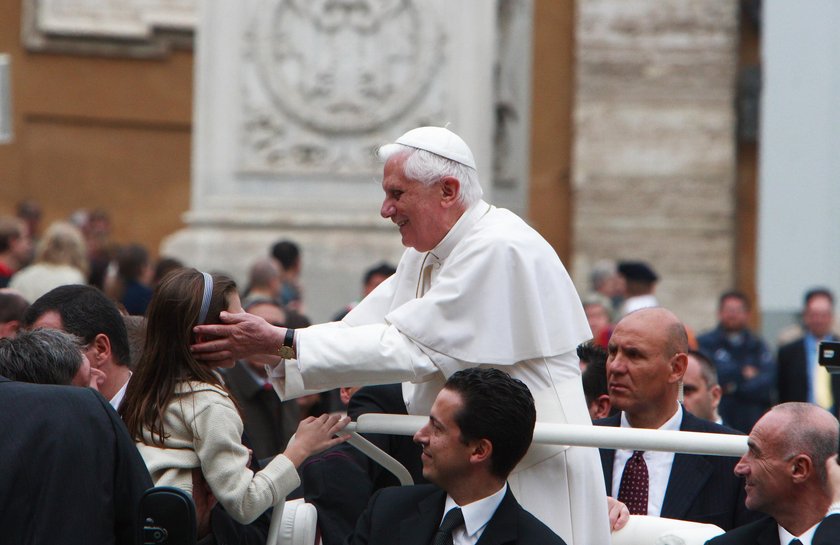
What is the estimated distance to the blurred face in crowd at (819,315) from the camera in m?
11.4

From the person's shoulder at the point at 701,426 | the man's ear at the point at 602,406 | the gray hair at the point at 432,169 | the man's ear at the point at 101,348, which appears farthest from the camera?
the man's ear at the point at 602,406

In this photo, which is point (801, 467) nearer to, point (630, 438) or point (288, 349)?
point (630, 438)

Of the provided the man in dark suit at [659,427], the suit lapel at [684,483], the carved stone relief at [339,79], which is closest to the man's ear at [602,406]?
the man in dark suit at [659,427]

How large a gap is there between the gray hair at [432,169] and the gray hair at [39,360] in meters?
1.12

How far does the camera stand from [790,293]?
13.3m

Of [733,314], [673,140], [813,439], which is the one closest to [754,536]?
[813,439]

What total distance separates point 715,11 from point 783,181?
2.74m

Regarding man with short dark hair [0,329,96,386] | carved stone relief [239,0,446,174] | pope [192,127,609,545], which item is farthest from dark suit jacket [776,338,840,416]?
man with short dark hair [0,329,96,386]

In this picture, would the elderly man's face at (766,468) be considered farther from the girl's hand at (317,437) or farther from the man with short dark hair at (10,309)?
the man with short dark hair at (10,309)

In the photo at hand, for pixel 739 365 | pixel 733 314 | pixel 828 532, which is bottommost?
pixel 739 365

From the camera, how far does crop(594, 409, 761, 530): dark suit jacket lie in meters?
5.37

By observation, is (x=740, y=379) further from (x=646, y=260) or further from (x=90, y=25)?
(x=90, y=25)

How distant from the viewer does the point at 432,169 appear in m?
5.02

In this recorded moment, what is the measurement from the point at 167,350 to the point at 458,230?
936 millimetres
